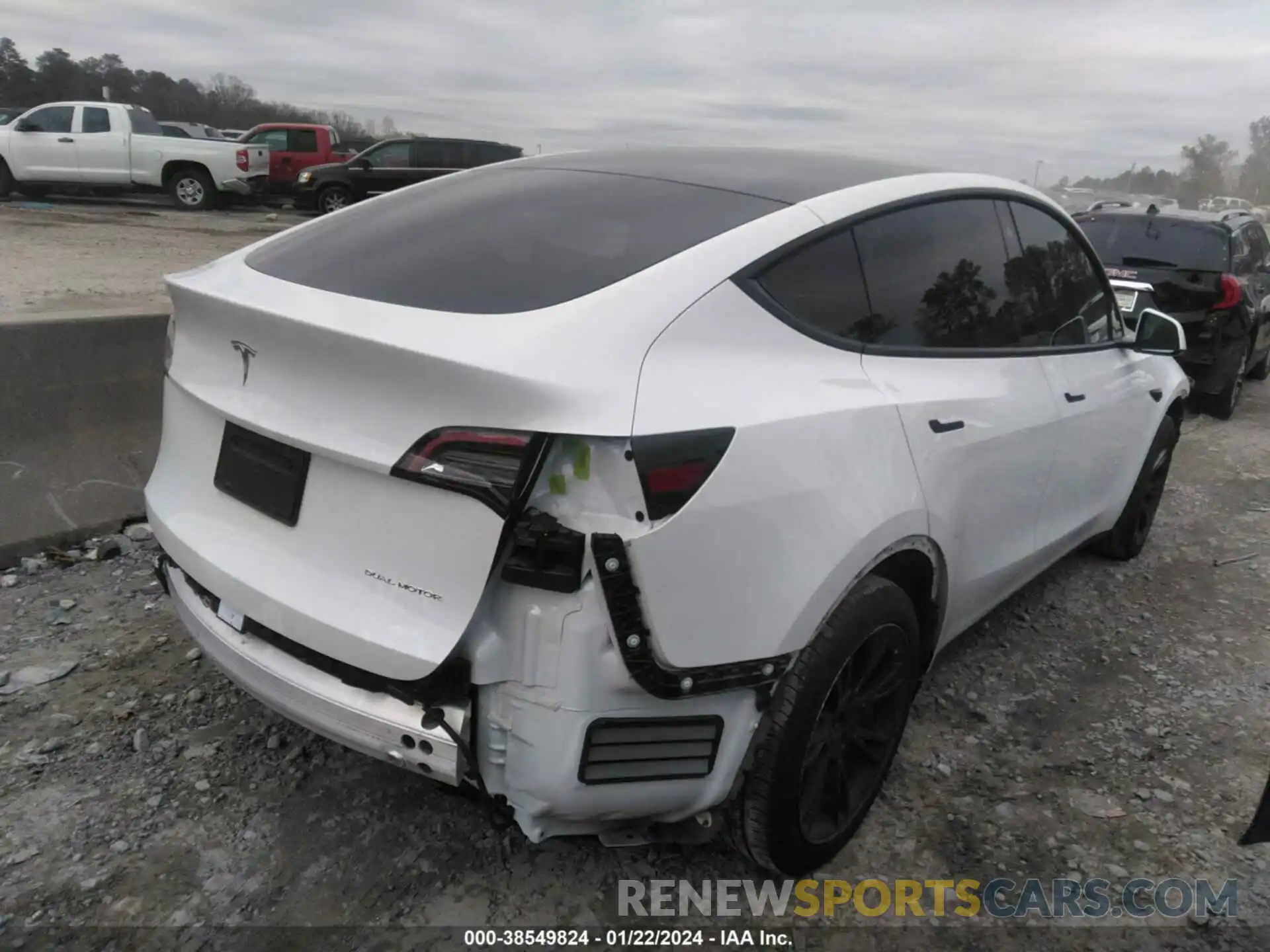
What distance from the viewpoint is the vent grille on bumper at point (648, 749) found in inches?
75.8

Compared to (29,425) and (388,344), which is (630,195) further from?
(29,425)

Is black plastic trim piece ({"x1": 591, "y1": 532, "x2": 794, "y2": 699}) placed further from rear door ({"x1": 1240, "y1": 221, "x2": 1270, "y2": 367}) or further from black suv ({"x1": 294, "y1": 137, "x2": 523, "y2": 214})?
black suv ({"x1": 294, "y1": 137, "x2": 523, "y2": 214})

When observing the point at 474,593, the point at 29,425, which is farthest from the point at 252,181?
the point at 474,593

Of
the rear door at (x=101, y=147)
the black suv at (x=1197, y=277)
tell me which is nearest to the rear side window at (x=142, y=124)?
the rear door at (x=101, y=147)

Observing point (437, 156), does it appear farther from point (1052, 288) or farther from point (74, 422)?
point (1052, 288)

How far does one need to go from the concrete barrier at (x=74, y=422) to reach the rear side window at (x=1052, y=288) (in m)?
3.57

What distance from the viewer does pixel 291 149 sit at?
20297 millimetres

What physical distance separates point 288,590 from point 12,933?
1.04m

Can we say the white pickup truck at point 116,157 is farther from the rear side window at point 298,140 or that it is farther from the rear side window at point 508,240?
the rear side window at point 508,240

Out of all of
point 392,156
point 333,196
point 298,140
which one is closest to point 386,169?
point 392,156

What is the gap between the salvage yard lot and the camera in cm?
235

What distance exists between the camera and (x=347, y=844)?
8.18 feet

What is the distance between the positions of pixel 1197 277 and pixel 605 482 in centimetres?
777

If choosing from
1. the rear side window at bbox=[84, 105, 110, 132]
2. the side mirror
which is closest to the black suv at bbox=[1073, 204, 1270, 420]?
the side mirror
